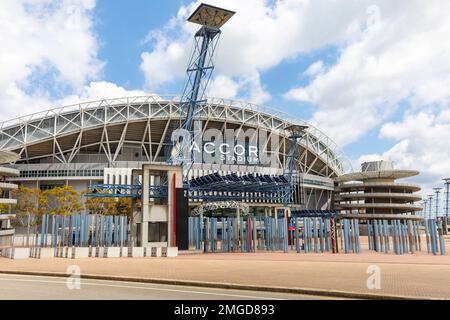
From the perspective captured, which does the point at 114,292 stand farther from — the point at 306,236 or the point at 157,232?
the point at 157,232

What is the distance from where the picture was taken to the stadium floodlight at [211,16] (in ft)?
164

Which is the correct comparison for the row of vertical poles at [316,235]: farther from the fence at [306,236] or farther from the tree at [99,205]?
the tree at [99,205]

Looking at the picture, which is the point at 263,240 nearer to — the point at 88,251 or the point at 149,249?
the point at 149,249

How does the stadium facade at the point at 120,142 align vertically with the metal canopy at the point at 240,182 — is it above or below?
above

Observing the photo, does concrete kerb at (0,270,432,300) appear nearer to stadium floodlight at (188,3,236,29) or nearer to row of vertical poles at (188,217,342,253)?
row of vertical poles at (188,217,342,253)

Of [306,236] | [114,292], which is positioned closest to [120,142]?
[306,236]

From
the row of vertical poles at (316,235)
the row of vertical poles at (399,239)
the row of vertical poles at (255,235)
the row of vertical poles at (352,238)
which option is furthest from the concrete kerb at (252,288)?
the row of vertical poles at (399,239)

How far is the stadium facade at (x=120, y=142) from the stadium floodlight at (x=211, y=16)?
19.4 meters

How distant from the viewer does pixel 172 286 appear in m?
15.1

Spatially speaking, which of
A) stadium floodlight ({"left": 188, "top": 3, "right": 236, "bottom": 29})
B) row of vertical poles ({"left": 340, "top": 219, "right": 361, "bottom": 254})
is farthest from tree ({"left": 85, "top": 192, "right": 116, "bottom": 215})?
row of vertical poles ({"left": 340, "top": 219, "right": 361, "bottom": 254})

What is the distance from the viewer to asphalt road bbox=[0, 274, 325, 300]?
40.0ft

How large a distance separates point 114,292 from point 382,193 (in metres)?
82.8

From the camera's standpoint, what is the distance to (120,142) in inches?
3159
